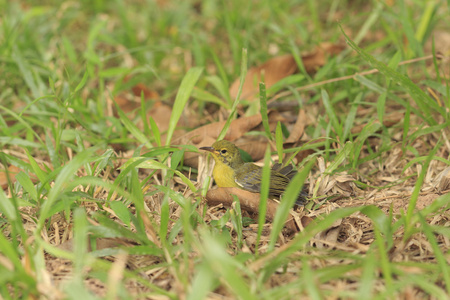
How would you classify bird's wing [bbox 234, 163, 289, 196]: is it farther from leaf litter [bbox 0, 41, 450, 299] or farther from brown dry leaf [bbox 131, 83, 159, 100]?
brown dry leaf [bbox 131, 83, 159, 100]

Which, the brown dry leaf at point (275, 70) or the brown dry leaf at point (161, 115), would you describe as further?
the brown dry leaf at point (275, 70)

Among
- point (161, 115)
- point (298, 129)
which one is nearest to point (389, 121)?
point (298, 129)

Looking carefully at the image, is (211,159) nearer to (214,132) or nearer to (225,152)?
(214,132)

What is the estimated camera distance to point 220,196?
3.39m

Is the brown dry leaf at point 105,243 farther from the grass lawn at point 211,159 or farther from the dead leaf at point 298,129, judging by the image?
the dead leaf at point 298,129

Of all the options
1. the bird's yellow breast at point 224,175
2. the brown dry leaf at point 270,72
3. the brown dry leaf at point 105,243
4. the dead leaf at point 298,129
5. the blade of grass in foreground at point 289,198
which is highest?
the blade of grass in foreground at point 289,198

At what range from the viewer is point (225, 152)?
12.6ft

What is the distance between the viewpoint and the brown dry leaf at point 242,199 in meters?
3.26

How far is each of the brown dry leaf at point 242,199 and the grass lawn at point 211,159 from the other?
0.04 feet

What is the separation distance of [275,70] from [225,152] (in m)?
1.41

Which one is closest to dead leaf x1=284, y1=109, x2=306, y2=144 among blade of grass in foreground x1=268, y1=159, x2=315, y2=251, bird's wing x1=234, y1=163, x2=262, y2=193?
bird's wing x1=234, y1=163, x2=262, y2=193

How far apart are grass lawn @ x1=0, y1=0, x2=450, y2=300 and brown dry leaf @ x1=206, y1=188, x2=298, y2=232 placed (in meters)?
0.01

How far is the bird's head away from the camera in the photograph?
12.5ft

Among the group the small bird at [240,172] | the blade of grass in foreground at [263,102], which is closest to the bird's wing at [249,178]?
the small bird at [240,172]
